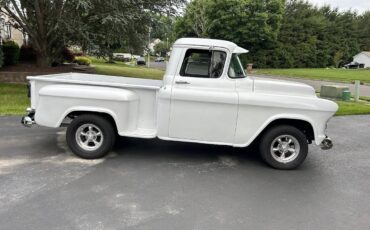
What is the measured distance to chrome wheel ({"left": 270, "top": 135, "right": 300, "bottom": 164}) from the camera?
5.82 m

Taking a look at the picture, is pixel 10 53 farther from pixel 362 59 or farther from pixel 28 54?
pixel 362 59

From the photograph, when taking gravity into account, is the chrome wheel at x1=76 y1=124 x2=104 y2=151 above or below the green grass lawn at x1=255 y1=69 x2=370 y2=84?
below

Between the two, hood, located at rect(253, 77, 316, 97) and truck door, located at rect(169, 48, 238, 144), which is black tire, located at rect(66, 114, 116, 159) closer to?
truck door, located at rect(169, 48, 238, 144)

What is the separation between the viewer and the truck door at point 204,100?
18.4ft

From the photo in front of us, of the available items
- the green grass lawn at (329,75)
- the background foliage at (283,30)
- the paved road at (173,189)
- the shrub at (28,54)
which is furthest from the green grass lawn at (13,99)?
the background foliage at (283,30)

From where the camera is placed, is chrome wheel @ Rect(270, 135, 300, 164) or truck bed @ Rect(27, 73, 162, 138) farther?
chrome wheel @ Rect(270, 135, 300, 164)

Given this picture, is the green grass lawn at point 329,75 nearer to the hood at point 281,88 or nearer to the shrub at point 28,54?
the shrub at point 28,54

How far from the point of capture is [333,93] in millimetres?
16016

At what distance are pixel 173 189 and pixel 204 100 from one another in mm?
1511

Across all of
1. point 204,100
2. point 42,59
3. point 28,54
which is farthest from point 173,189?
point 28,54

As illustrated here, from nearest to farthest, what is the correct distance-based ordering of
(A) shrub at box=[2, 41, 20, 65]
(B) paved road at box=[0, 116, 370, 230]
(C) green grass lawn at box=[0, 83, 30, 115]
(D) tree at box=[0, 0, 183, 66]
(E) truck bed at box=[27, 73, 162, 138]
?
(B) paved road at box=[0, 116, 370, 230], (E) truck bed at box=[27, 73, 162, 138], (C) green grass lawn at box=[0, 83, 30, 115], (D) tree at box=[0, 0, 183, 66], (A) shrub at box=[2, 41, 20, 65]

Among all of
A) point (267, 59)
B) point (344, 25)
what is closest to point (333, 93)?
point (267, 59)

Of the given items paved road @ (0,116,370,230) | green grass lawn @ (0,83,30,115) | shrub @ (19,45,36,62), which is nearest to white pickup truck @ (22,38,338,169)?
paved road @ (0,116,370,230)

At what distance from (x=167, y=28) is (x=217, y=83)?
12246 millimetres
